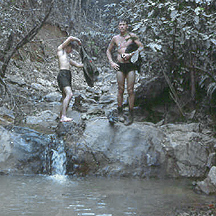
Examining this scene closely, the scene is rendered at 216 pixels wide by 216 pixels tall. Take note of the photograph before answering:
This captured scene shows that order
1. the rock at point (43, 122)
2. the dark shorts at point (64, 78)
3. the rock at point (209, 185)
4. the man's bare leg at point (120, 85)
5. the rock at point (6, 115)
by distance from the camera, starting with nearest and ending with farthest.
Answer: the rock at point (209, 185)
the man's bare leg at point (120, 85)
the dark shorts at point (64, 78)
the rock at point (43, 122)
the rock at point (6, 115)

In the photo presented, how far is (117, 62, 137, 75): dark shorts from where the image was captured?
5707 millimetres

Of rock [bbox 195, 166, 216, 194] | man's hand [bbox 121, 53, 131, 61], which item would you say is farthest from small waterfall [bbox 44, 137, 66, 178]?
rock [bbox 195, 166, 216, 194]

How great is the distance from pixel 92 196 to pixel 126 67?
290cm

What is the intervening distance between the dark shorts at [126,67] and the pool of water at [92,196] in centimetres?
211

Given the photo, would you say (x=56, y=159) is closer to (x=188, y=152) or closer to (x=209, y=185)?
(x=188, y=152)

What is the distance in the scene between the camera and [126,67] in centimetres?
573

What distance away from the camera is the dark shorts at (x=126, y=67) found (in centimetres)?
571

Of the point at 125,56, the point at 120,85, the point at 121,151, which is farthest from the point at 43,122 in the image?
the point at 125,56

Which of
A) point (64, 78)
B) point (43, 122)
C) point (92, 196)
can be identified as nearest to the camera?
point (92, 196)

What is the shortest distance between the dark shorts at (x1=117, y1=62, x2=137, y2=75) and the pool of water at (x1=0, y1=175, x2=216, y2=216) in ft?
6.92

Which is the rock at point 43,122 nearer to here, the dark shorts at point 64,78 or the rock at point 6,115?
the rock at point 6,115

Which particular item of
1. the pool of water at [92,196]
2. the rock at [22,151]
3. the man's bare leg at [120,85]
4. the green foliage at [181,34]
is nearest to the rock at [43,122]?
the rock at [22,151]

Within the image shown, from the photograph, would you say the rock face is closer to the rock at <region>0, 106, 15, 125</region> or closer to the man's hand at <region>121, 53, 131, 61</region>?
the man's hand at <region>121, 53, 131, 61</region>

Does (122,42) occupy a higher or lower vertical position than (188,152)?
higher
